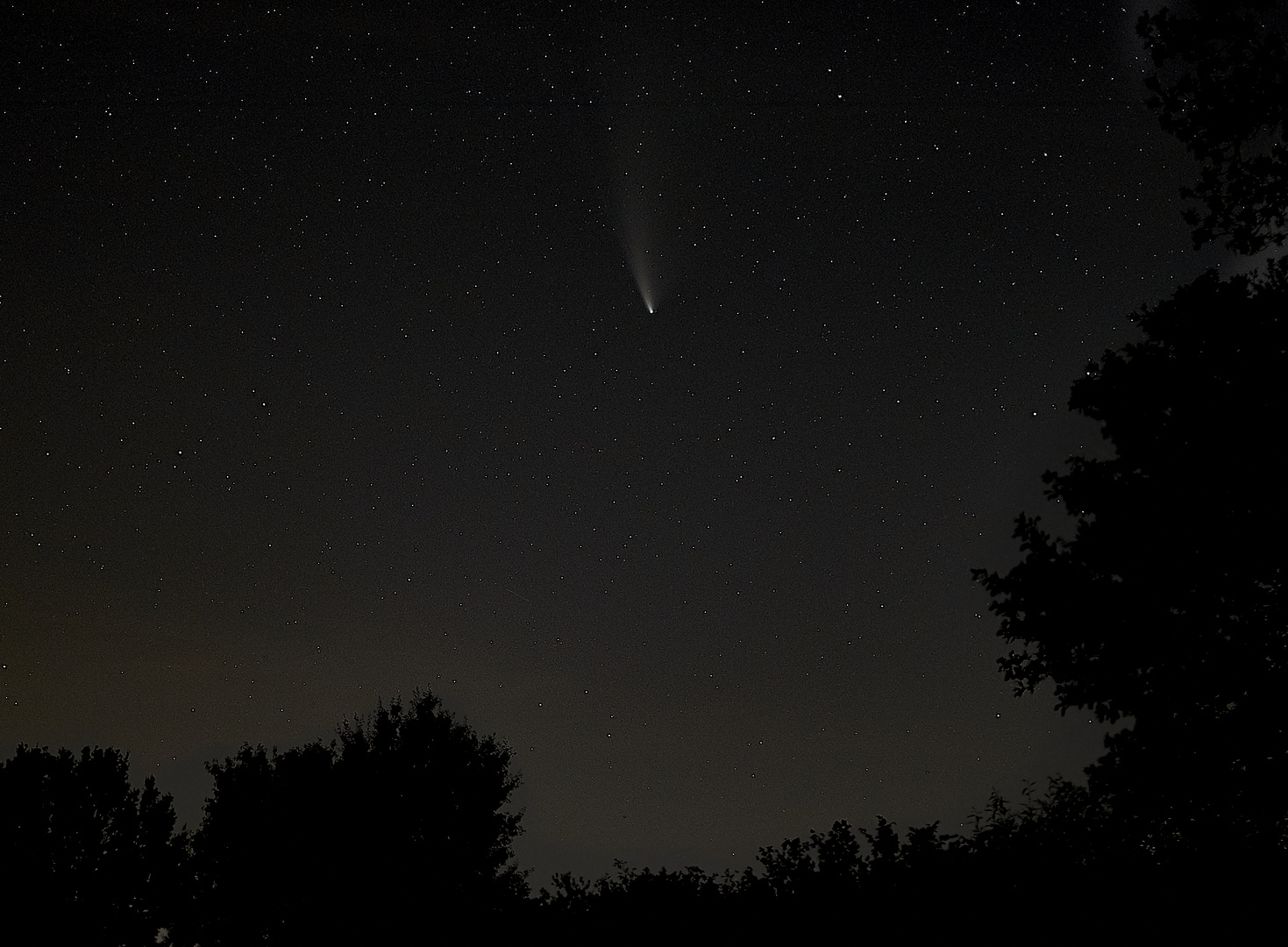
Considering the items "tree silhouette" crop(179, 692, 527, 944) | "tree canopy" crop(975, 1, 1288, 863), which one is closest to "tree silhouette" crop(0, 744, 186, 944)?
"tree silhouette" crop(179, 692, 527, 944)

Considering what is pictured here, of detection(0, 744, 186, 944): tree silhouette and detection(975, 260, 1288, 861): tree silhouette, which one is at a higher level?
detection(0, 744, 186, 944): tree silhouette

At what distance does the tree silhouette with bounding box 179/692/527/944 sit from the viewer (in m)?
24.6

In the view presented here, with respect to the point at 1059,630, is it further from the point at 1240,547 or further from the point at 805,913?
the point at 805,913

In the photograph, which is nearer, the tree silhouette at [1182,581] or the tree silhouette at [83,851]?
the tree silhouette at [1182,581]

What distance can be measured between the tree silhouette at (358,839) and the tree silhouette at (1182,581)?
53.1 feet

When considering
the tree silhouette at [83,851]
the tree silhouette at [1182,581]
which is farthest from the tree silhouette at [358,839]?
the tree silhouette at [1182,581]

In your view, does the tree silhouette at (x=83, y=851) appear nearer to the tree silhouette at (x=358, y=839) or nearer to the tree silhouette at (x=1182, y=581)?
the tree silhouette at (x=358, y=839)

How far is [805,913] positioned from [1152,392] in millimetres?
8431

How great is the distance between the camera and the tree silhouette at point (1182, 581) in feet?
36.0

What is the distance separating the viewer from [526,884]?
88.7ft

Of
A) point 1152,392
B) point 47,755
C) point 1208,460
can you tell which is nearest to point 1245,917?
point 1208,460

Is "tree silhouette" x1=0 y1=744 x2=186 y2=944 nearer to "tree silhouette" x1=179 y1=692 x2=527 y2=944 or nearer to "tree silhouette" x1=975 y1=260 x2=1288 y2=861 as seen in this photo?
"tree silhouette" x1=179 y1=692 x2=527 y2=944

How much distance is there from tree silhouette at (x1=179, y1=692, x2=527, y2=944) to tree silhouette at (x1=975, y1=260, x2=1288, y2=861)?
16.2 m

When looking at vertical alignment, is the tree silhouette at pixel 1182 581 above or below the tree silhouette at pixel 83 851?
below
